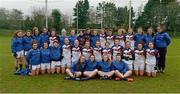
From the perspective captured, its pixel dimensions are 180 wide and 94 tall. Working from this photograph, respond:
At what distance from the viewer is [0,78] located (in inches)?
488

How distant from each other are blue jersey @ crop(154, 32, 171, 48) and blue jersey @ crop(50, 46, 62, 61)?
11.9ft

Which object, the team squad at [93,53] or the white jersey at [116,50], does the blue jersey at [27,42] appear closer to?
the team squad at [93,53]

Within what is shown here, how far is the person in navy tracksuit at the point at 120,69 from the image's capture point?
12005 mm

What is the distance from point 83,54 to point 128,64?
1.69 m

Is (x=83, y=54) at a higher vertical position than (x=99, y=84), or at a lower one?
higher

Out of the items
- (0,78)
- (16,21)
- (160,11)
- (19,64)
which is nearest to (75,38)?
(19,64)

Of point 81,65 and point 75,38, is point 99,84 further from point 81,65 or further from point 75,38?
point 75,38

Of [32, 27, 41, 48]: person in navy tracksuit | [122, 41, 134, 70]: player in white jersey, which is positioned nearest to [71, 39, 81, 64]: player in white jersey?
[32, 27, 41, 48]: person in navy tracksuit

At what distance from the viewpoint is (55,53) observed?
13219 mm

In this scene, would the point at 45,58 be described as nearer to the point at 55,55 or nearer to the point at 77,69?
the point at 55,55

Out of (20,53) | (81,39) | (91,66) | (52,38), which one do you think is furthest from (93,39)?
(20,53)

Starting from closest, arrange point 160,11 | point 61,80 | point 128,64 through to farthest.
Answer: point 61,80 → point 128,64 → point 160,11

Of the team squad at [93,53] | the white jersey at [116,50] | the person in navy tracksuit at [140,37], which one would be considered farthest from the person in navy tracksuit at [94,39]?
the person in navy tracksuit at [140,37]

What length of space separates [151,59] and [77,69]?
2729 millimetres
